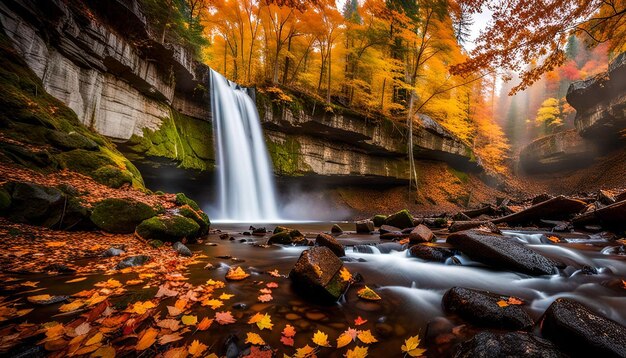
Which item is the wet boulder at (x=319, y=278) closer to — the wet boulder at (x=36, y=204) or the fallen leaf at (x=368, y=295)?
the fallen leaf at (x=368, y=295)

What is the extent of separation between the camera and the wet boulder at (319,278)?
8.33ft

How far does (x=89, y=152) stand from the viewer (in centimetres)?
631

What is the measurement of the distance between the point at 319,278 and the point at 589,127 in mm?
28614

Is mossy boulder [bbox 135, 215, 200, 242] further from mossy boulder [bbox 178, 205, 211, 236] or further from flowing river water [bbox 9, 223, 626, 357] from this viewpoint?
flowing river water [bbox 9, 223, 626, 357]

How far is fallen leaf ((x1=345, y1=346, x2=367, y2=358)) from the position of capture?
1.74 meters

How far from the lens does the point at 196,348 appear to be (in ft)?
5.48

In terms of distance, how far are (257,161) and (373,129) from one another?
8.51m

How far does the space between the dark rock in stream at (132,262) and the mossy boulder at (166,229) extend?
4.22ft

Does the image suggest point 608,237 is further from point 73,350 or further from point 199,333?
point 73,350

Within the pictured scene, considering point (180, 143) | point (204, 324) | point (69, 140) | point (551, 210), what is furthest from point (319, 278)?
point (180, 143)

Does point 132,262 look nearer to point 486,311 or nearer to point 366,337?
point 366,337

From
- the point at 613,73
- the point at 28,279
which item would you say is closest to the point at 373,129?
the point at 613,73

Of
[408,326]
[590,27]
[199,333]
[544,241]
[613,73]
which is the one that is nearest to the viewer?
[199,333]

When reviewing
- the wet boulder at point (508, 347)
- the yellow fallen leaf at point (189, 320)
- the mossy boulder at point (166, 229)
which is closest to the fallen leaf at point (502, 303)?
the wet boulder at point (508, 347)
